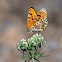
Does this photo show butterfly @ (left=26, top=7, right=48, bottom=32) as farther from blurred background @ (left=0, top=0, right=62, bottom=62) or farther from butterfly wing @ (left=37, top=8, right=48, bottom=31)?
blurred background @ (left=0, top=0, right=62, bottom=62)

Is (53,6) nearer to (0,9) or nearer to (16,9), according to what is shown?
(16,9)

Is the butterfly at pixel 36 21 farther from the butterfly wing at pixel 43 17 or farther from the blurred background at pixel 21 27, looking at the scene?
the blurred background at pixel 21 27

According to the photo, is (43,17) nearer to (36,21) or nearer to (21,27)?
(36,21)

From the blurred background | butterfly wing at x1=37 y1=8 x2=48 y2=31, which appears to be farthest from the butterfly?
the blurred background

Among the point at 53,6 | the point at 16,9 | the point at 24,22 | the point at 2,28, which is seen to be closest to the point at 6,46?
the point at 2,28

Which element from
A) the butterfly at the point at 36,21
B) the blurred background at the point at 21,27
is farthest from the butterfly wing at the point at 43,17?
the blurred background at the point at 21,27
